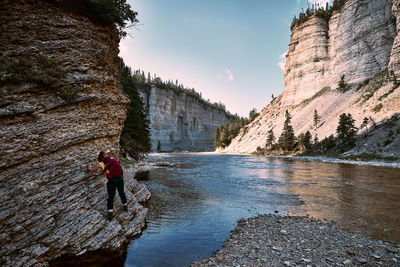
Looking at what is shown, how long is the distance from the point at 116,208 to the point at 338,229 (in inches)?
347

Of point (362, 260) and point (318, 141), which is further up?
point (318, 141)

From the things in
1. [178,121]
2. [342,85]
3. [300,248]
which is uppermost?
[342,85]

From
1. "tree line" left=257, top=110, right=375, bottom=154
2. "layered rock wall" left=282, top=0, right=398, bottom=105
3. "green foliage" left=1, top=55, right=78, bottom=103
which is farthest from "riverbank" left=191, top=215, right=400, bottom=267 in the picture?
"layered rock wall" left=282, top=0, right=398, bottom=105

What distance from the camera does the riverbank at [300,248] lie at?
18.0ft

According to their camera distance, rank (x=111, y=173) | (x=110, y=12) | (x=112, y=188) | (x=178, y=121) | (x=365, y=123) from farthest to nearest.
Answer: (x=178, y=121) < (x=365, y=123) < (x=110, y=12) < (x=111, y=173) < (x=112, y=188)

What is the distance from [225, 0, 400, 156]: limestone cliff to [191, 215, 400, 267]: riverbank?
124 feet

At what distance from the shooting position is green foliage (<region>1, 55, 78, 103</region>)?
22.0ft

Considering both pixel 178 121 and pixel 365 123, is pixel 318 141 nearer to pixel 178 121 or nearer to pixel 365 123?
pixel 365 123

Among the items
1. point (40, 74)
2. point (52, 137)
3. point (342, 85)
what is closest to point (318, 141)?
point (342, 85)

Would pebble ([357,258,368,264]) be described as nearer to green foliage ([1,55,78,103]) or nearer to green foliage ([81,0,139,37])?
green foliage ([1,55,78,103])

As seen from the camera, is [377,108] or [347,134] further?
[377,108]

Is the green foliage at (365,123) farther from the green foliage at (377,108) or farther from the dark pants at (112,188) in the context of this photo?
the dark pants at (112,188)

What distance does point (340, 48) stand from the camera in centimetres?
8000

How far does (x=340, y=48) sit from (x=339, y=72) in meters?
10.4
